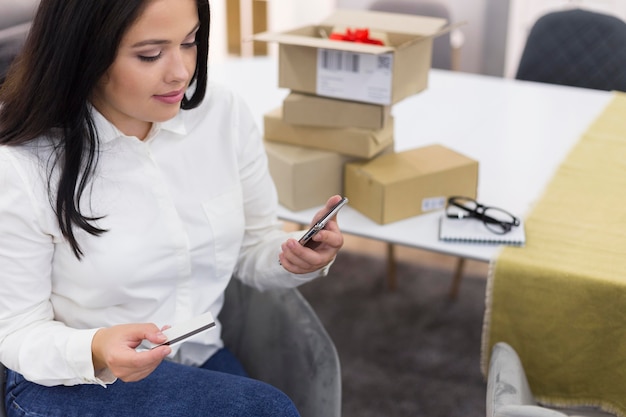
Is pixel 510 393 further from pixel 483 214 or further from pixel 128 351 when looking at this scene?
pixel 128 351

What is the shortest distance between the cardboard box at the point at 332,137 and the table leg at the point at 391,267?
82cm

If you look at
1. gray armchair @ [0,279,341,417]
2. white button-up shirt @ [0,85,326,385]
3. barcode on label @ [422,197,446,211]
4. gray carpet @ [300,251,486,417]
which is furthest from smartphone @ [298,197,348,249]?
gray carpet @ [300,251,486,417]

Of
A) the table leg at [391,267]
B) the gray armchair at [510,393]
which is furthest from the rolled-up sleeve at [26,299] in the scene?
the table leg at [391,267]

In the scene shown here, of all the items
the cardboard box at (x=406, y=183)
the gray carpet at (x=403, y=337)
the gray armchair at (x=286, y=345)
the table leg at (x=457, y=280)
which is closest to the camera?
the gray armchair at (x=286, y=345)

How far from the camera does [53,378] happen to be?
1184 mm

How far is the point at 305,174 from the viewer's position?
5.73 feet

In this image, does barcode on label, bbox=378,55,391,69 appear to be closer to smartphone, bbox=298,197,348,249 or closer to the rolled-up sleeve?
smartphone, bbox=298,197,348,249

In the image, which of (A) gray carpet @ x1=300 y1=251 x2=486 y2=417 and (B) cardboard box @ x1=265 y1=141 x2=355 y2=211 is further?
(A) gray carpet @ x1=300 y1=251 x2=486 y2=417

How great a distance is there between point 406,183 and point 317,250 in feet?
1.27

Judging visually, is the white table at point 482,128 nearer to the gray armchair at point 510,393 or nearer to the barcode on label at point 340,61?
the gray armchair at point 510,393

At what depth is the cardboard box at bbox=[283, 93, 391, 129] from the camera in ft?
5.69

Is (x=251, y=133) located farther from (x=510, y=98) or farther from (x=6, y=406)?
(x=510, y=98)

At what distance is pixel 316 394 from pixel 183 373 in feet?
0.93

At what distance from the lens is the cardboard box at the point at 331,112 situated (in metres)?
1.74
